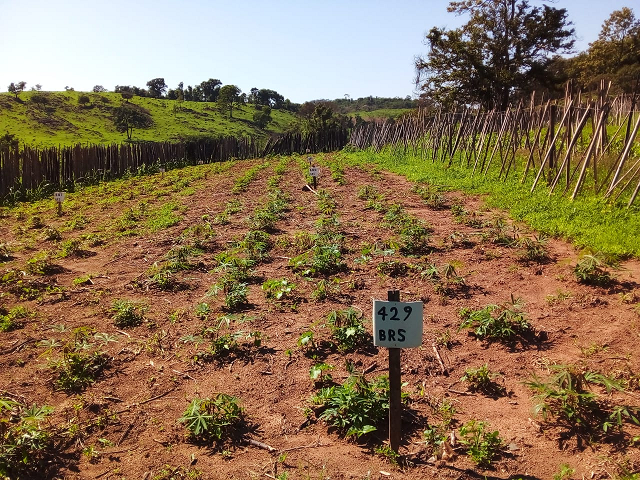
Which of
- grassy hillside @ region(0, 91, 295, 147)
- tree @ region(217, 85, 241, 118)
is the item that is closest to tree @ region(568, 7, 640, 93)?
grassy hillside @ region(0, 91, 295, 147)

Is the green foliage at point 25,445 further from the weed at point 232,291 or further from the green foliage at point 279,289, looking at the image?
the green foliage at point 279,289

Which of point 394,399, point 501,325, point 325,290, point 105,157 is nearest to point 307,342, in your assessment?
point 325,290

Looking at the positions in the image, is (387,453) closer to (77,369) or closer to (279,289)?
(77,369)

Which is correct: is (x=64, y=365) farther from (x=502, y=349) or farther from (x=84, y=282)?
(x=502, y=349)

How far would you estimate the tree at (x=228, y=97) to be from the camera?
73.1 meters

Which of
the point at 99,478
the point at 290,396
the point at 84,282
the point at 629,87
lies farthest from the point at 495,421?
the point at 629,87

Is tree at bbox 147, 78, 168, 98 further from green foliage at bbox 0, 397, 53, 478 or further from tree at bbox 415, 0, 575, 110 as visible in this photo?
green foliage at bbox 0, 397, 53, 478

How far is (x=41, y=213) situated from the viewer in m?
13.1

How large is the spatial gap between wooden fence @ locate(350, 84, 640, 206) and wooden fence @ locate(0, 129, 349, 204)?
33.4ft

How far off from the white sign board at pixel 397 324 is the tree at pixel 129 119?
177ft

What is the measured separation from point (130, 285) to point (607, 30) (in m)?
42.6

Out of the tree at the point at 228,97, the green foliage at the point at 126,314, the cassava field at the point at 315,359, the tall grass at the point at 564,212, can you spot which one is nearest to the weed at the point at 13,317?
the cassava field at the point at 315,359

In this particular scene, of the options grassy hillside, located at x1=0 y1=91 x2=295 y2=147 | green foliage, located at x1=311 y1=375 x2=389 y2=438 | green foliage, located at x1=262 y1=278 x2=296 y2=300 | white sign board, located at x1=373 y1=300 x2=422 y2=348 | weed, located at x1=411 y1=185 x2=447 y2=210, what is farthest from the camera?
grassy hillside, located at x1=0 y1=91 x2=295 y2=147

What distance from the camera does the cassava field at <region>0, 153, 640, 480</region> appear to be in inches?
126
